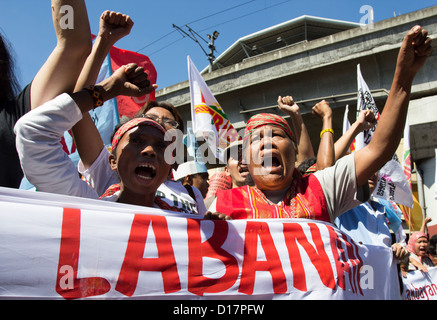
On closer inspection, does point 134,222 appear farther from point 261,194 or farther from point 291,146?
point 291,146

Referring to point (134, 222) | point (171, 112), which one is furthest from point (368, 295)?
point (171, 112)

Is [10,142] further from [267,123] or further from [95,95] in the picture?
[267,123]

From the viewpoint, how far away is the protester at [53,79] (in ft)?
5.69

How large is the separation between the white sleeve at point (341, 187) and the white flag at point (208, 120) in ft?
7.79

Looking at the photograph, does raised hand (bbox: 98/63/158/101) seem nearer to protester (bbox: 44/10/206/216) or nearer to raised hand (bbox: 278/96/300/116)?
protester (bbox: 44/10/206/216)

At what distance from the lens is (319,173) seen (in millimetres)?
2057

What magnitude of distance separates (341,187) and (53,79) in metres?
1.45

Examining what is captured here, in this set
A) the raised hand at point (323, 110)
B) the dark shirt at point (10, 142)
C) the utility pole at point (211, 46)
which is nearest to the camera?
the dark shirt at point (10, 142)

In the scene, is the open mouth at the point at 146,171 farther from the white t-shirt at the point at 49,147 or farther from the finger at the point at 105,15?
the finger at the point at 105,15

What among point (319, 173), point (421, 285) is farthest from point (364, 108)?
point (319, 173)

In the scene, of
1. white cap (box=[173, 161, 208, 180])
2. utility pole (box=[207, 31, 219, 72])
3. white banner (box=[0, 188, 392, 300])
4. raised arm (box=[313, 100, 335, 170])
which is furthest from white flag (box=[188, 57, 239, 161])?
utility pole (box=[207, 31, 219, 72])

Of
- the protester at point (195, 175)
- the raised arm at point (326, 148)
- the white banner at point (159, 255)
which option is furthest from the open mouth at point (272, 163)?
the protester at point (195, 175)
